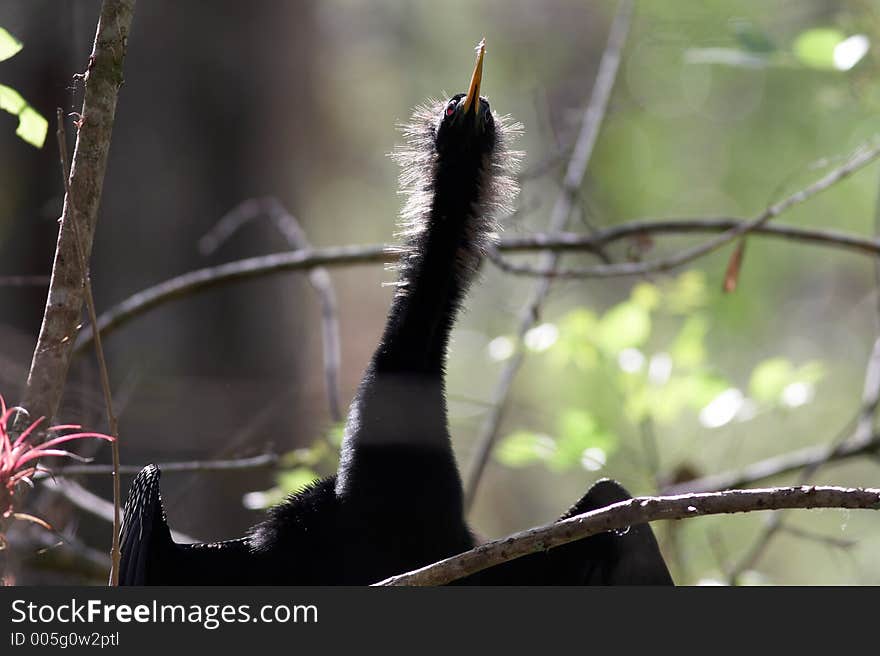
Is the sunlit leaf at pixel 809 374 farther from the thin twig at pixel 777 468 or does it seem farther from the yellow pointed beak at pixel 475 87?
the yellow pointed beak at pixel 475 87

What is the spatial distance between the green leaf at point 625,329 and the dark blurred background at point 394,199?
25 centimetres

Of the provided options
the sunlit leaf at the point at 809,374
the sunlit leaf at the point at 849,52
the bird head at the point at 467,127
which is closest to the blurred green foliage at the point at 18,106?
the bird head at the point at 467,127

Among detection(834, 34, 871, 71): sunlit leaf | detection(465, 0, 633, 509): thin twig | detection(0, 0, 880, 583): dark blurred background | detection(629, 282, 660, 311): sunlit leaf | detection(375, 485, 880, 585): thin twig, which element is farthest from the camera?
detection(0, 0, 880, 583): dark blurred background

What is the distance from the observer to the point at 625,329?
402 centimetres

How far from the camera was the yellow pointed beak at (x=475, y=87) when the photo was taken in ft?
8.45

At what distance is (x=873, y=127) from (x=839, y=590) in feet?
10.9

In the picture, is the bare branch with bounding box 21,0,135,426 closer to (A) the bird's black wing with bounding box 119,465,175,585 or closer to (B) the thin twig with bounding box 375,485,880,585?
(A) the bird's black wing with bounding box 119,465,175,585

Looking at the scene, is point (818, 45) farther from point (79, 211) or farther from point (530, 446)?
point (79, 211)

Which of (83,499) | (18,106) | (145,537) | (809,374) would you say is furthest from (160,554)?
(809,374)

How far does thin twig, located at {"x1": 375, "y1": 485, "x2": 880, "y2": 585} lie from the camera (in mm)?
1877

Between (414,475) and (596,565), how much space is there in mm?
859

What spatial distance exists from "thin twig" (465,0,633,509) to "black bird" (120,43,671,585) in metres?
1.01

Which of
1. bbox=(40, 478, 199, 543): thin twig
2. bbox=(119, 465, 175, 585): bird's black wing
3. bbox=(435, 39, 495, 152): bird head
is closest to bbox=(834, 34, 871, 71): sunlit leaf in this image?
bbox=(435, 39, 495, 152): bird head

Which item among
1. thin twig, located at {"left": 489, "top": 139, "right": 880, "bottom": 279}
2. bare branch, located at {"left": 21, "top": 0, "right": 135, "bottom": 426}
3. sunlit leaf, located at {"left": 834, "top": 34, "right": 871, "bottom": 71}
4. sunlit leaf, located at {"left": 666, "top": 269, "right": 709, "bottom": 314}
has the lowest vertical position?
bare branch, located at {"left": 21, "top": 0, "right": 135, "bottom": 426}
